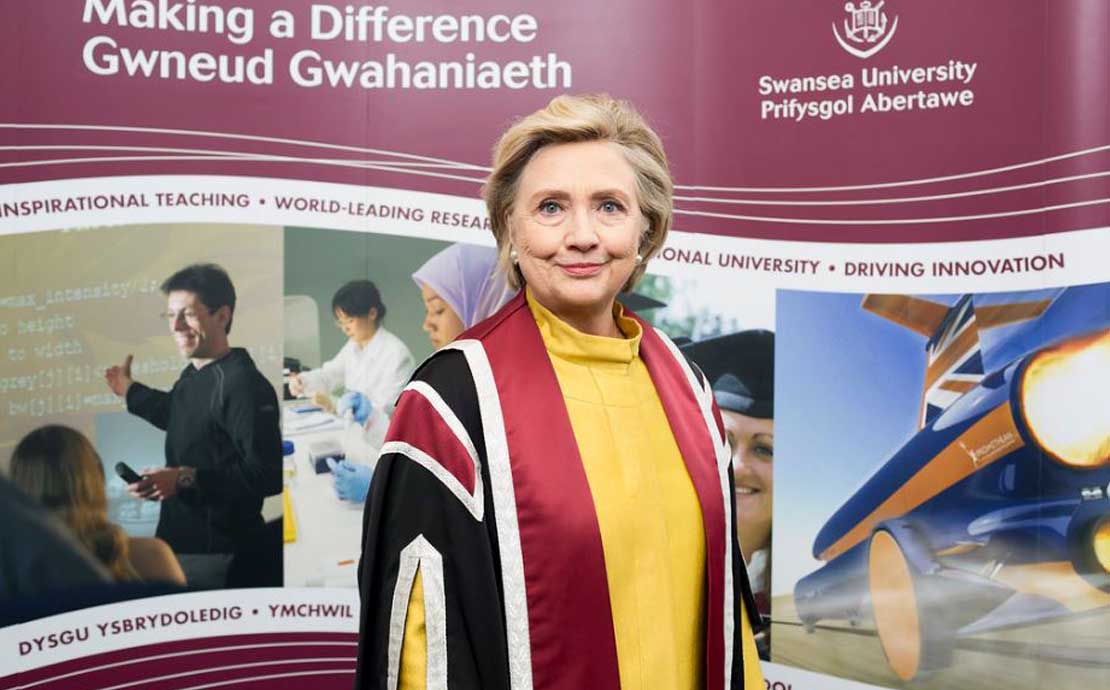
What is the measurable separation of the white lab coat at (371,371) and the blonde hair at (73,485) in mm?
608

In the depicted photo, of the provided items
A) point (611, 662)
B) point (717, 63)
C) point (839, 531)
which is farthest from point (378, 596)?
point (717, 63)

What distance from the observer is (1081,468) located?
2936 mm

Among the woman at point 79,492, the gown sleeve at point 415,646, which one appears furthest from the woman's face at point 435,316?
the gown sleeve at point 415,646

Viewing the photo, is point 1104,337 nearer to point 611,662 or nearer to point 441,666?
point 611,662

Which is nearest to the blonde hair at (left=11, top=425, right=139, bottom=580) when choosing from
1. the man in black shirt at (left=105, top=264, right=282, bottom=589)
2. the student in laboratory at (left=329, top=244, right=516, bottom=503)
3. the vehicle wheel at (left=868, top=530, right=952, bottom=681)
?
the man in black shirt at (left=105, top=264, right=282, bottom=589)

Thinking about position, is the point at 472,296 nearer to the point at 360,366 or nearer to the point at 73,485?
the point at 360,366

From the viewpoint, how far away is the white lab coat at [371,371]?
321 centimetres

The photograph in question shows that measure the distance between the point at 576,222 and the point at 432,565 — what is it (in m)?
0.53

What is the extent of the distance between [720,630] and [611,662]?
21cm

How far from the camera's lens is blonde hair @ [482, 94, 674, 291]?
1709 millimetres

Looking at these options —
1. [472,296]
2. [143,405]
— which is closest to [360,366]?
[472,296]

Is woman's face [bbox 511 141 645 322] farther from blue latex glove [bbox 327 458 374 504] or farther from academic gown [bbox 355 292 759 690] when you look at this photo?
blue latex glove [bbox 327 458 374 504]

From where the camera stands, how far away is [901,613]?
10.3 feet

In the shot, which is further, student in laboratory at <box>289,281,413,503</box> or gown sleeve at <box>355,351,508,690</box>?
student in laboratory at <box>289,281,413,503</box>
